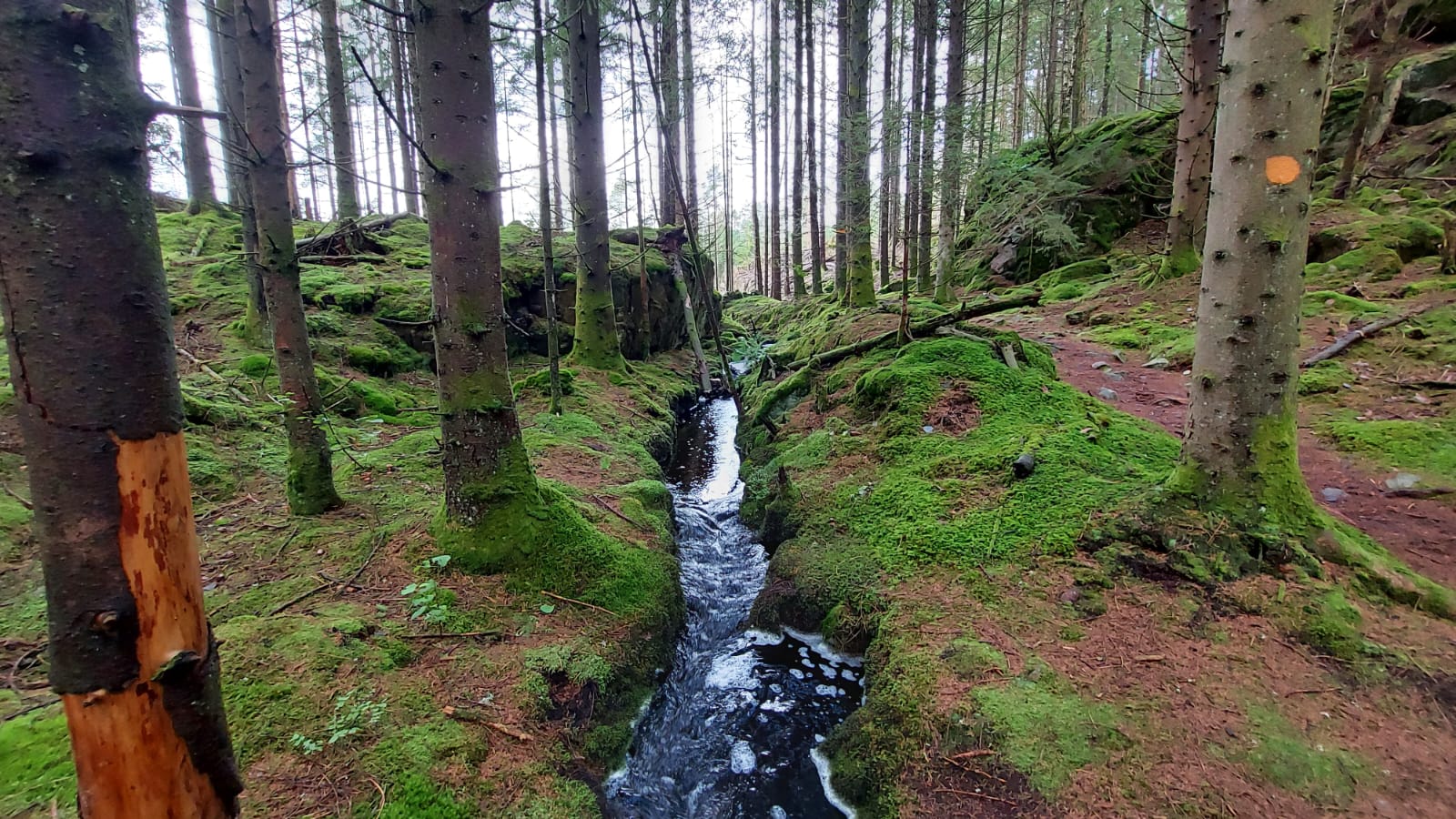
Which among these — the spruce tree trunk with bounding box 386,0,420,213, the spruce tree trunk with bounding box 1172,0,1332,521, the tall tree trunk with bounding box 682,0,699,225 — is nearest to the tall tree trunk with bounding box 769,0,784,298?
the tall tree trunk with bounding box 682,0,699,225

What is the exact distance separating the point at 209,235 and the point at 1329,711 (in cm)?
1564

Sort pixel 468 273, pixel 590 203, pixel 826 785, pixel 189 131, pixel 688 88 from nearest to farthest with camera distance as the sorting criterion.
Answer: pixel 826 785
pixel 468 273
pixel 590 203
pixel 189 131
pixel 688 88

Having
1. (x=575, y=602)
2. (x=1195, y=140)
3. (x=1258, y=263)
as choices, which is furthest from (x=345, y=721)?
(x=1195, y=140)

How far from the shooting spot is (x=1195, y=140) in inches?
373

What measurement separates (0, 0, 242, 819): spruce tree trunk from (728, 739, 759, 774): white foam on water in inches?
106

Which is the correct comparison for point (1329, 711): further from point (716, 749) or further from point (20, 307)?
point (20, 307)

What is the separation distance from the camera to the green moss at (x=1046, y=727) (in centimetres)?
272

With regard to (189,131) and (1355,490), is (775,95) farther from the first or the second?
(1355,490)

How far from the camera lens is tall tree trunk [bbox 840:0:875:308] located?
12.0m

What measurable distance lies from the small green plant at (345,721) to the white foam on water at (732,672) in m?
2.15

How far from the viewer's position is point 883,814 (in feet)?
9.67

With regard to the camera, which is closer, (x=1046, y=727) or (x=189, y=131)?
(x=1046, y=727)

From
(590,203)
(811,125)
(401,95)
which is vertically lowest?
(590,203)

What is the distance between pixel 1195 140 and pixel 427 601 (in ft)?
39.7
